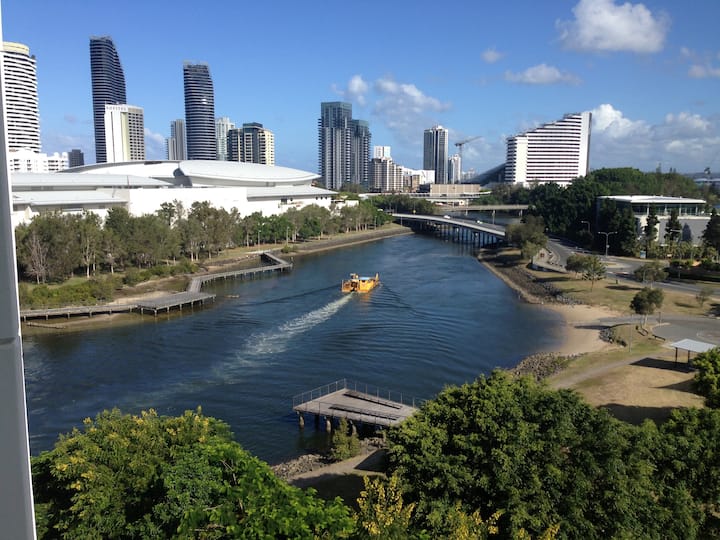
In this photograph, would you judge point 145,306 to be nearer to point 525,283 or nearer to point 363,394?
point 363,394

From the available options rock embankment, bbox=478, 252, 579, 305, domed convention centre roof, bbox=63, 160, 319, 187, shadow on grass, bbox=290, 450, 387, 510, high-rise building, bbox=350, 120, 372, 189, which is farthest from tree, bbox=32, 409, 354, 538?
high-rise building, bbox=350, 120, 372, 189

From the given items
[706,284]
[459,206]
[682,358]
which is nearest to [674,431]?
[682,358]

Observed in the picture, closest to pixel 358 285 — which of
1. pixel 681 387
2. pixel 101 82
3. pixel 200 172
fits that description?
pixel 681 387

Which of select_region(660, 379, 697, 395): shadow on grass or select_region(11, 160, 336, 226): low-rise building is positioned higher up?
select_region(11, 160, 336, 226): low-rise building

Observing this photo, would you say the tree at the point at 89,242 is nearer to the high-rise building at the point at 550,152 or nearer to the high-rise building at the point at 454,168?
the high-rise building at the point at 550,152

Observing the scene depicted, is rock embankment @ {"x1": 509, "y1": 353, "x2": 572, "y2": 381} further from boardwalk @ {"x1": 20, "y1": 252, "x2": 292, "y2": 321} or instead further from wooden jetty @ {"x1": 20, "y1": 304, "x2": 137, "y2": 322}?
wooden jetty @ {"x1": 20, "y1": 304, "x2": 137, "y2": 322}

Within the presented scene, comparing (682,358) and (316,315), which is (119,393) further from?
(682,358)
